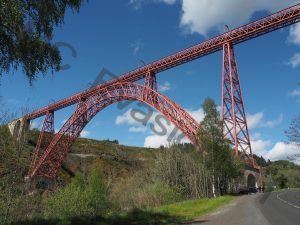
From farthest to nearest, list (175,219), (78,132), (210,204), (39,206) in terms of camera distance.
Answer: (78,132) → (210,204) → (39,206) → (175,219)

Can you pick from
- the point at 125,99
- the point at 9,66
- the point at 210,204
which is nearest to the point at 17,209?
the point at 9,66

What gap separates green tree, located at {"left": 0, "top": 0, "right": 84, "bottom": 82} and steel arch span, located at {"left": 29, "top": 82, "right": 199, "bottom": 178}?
19969 millimetres

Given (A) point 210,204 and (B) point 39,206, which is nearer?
(B) point 39,206

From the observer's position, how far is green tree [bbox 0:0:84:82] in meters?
6.67

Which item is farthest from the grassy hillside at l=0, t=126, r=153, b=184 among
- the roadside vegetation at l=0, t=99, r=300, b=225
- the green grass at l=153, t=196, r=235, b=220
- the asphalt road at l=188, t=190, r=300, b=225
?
the asphalt road at l=188, t=190, r=300, b=225

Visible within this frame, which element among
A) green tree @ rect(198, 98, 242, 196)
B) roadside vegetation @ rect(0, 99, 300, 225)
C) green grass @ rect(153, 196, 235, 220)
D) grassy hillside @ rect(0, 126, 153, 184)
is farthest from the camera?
green tree @ rect(198, 98, 242, 196)

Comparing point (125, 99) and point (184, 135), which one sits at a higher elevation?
point (125, 99)

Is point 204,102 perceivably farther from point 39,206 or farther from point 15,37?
point 15,37

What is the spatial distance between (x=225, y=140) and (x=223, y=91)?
4837mm

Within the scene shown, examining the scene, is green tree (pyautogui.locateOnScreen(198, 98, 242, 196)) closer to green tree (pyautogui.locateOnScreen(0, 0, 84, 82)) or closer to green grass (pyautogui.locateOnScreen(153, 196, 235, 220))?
green grass (pyautogui.locateOnScreen(153, 196, 235, 220))

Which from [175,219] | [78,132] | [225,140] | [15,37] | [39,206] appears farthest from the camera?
[78,132]

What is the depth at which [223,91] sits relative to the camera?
34906mm

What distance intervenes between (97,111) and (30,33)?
38.6 m

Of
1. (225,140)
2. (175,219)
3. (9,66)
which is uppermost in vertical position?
(225,140)
